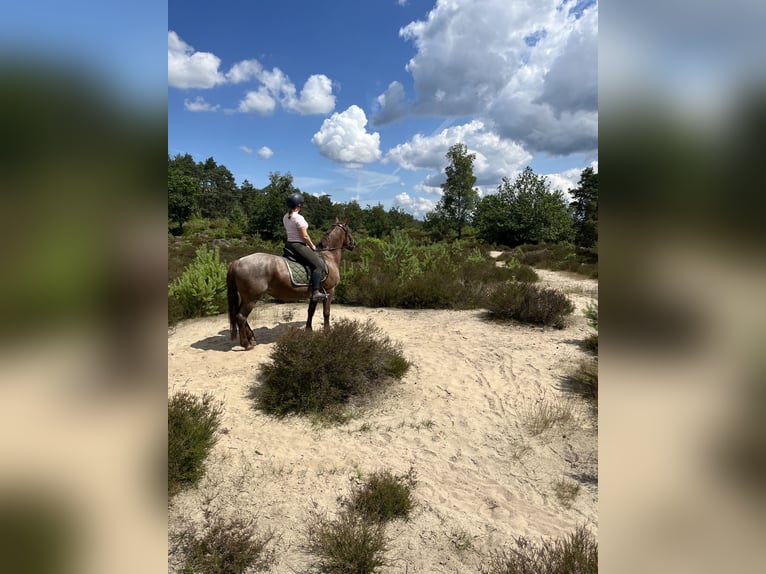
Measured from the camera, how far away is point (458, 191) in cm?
3541

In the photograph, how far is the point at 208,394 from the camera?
4418 mm

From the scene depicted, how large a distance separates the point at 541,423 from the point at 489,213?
94.7ft

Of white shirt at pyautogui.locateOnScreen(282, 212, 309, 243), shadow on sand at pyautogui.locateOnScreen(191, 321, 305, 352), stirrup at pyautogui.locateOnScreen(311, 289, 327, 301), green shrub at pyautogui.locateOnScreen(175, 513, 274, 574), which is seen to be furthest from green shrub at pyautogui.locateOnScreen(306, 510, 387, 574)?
white shirt at pyautogui.locateOnScreen(282, 212, 309, 243)

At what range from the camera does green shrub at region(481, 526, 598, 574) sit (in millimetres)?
2137

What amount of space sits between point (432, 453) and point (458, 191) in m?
34.1

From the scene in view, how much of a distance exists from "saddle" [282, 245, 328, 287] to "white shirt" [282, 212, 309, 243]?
0.70ft

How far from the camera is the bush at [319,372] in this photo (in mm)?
4230

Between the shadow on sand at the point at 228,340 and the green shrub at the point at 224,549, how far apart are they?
3383 millimetres

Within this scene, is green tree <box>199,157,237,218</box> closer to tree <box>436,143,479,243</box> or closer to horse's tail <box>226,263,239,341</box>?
tree <box>436,143,479,243</box>

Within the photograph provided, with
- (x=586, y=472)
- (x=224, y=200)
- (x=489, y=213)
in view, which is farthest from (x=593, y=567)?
(x=224, y=200)

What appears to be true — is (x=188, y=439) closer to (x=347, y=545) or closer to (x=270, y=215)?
(x=347, y=545)
